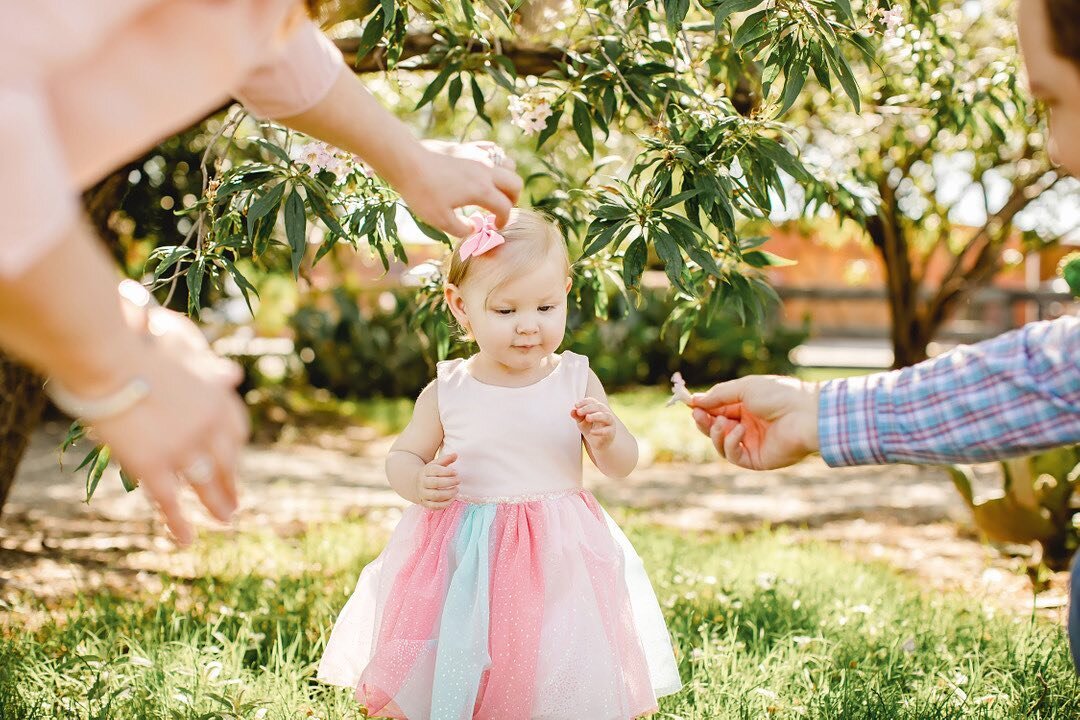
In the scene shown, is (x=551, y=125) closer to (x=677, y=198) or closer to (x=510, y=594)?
(x=677, y=198)

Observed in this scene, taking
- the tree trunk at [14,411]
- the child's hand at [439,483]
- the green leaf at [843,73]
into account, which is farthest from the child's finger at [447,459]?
the tree trunk at [14,411]

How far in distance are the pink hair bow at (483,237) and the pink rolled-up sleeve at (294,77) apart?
1.92ft

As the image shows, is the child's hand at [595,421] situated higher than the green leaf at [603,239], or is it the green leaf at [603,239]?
the green leaf at [603,239]

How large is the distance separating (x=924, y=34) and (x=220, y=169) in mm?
2324

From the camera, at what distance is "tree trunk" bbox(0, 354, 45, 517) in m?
3.33

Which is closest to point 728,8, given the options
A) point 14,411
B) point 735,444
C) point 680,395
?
point 680,395

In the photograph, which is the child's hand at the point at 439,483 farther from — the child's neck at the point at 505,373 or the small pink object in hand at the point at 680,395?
the small pink object in hand at the point at 680,395

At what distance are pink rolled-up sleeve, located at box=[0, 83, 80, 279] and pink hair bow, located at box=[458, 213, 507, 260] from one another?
1119 millimetres

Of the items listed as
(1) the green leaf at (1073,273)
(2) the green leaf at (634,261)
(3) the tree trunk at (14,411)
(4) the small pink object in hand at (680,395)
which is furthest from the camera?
(3) the tree trunk at (14,411)

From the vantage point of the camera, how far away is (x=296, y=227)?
217cm

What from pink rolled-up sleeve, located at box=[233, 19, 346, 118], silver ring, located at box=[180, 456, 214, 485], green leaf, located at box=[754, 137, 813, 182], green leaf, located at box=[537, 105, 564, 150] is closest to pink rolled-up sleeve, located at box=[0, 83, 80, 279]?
silver ring, located at box=[180, 456, 214, 485]

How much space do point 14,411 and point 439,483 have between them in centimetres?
204

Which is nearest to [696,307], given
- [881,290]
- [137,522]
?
[137,522]

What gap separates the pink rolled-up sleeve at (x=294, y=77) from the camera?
1369 mm
